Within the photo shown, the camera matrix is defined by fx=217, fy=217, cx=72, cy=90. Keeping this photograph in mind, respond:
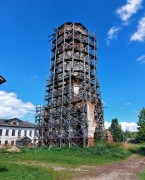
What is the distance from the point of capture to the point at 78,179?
1304cm

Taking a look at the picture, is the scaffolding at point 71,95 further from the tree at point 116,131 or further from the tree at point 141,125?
the tree at point 116,131

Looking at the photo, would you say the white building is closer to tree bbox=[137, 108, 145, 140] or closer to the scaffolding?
the scaffolding

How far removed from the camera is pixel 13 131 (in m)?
57.9

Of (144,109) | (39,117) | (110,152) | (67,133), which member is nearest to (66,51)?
(39,117)

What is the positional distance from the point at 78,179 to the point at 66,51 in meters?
32.1

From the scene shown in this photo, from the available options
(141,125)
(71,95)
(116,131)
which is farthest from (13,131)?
(141,125)

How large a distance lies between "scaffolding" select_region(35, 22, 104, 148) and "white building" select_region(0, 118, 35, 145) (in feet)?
55.0

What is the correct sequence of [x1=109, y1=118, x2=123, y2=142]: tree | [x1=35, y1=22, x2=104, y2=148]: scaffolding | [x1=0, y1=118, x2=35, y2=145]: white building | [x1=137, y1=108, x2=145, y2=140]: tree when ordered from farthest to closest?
[x1=109, y1=118, x2=123, y2=142]: tree < [x1=0, y1=118, x2=35, y2=145]: white building < [x1=35, y1=22, x2=104, y2=148]: scaffolding < [x1=137, y1=108, x2=145, y2=140]: tree

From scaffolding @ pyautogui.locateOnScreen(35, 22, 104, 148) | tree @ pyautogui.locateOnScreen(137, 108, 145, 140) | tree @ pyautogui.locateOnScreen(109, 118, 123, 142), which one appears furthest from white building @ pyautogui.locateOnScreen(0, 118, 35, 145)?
tree @ pyautogui.locateOnScreen(137, 108, 145, 140)

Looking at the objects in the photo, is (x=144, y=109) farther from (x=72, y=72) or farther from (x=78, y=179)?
(x=78, y=179)

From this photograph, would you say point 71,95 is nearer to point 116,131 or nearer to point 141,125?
point 141,125

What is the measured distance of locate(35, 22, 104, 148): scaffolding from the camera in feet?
111

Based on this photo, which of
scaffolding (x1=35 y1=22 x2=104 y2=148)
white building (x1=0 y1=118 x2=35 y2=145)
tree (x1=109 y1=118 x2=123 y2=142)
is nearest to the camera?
scaffolding (x1=35 y1=22 x2=104 y2=148)

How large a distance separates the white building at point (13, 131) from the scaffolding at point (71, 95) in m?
16.8
